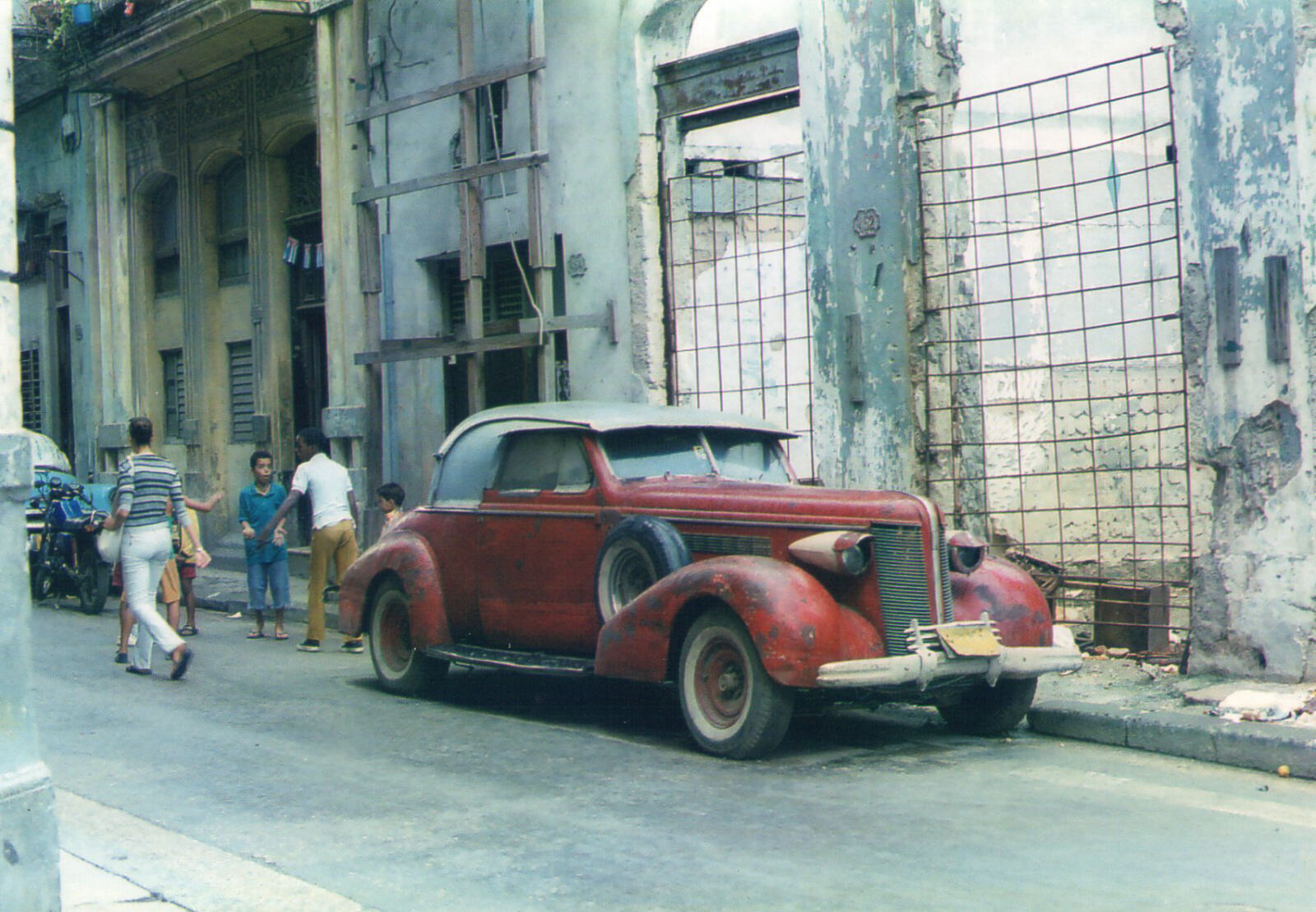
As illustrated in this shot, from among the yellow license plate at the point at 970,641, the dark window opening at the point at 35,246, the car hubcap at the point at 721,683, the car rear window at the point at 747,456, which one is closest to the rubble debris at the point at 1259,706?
the yellow license plate at the point at 970,641

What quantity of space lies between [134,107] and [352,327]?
6772 millimetres

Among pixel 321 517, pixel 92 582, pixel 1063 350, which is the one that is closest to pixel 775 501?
pixel 321 517

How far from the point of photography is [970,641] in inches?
294

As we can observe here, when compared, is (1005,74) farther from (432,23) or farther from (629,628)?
(629,628)

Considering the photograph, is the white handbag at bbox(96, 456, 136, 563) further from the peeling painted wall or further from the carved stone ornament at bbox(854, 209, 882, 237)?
the peeling painted wall

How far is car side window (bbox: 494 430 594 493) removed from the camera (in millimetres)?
8828

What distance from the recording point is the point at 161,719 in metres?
8.83

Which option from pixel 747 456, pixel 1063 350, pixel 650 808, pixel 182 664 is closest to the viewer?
pixel 650 808

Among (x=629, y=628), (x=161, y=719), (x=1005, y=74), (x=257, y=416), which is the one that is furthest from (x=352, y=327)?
(x=629, y=628)

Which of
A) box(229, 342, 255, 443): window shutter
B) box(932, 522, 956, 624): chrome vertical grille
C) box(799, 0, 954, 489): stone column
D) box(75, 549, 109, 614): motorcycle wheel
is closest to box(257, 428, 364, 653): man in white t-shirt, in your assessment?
box(75, 549, 109, 614): motorcycle wheel

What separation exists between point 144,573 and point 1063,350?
25.0 feet

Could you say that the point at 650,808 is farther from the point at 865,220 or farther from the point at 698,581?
the point at 865,220

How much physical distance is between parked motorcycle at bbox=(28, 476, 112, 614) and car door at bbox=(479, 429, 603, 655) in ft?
23.5

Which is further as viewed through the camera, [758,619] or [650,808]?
[758,619]
